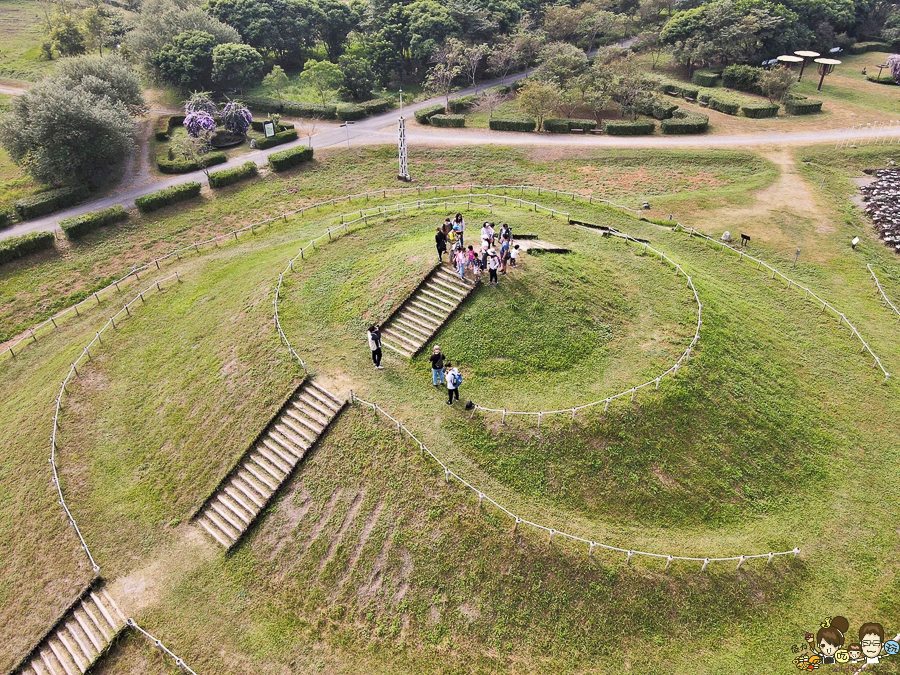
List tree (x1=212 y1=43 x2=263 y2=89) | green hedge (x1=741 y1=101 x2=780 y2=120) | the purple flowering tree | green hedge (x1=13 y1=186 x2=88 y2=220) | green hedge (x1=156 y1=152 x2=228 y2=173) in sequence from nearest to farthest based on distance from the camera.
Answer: green hedge (x1=13 y1=186 x2=88 y2=220)
green hedge (x1=156 y1=152 x2=228 y2=173)
green hedge (x1=741 y1=101 x2=780 y2=120)
the purple flowering tree
tree (x1=212 y1=43 x2=263 y2=89)

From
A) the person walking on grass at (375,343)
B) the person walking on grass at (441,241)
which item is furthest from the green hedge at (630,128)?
the person walking on grass at (375,343)

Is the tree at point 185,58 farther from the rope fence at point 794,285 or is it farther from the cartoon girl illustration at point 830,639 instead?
the cartoon girl illustration at point 830,639

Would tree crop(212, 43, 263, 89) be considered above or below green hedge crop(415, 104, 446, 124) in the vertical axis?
above

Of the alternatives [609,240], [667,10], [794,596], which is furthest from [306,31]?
[794,596]

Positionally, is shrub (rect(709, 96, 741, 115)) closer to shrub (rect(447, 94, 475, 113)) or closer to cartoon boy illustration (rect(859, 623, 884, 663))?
shrub (rect(447, 94, 475, 113))

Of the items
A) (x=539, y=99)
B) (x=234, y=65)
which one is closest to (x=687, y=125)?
(x=539, y=99)

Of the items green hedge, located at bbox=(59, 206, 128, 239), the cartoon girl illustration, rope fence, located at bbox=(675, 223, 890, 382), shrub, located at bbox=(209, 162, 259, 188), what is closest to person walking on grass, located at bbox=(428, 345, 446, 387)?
the cartoon girl illustration
